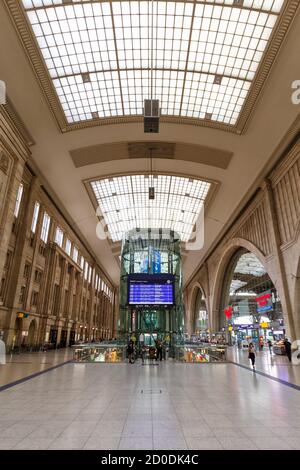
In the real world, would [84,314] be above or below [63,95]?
below

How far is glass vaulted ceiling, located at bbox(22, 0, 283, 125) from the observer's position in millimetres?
14070

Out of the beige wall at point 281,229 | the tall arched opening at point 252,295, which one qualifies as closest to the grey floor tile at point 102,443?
the beige wall at point 281,229

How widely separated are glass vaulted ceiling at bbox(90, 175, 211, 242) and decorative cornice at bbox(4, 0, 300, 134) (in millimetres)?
7465

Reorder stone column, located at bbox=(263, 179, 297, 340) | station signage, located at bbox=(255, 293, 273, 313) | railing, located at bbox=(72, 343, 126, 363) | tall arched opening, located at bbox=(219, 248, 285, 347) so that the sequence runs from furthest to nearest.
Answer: tall arched opening, located at bbox=(219, 248, 285, 347) < station signage, located at bbox=(255, 293, 273, 313) < stone column, located at bbox=(263, 179, 297, 340) < railing, located at bbox=(72, 343, 126, 363)

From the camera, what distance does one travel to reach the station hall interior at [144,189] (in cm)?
632

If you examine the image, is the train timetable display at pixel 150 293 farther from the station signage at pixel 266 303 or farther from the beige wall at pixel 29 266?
the station signage at pixel 266 303

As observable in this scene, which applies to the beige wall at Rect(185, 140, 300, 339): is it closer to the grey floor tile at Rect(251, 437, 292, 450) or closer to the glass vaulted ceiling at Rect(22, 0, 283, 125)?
the glass vaulted ceiling at Rect(22, 0, 283, 125)

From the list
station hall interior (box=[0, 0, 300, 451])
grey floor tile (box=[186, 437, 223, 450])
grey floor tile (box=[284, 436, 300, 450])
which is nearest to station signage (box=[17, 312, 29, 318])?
station hall interior (box=[0, 0, 300, 451])

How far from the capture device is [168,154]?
23000 mm

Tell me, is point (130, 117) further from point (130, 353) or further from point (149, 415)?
point (149, 415)

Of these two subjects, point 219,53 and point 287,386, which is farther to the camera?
point 219,53
